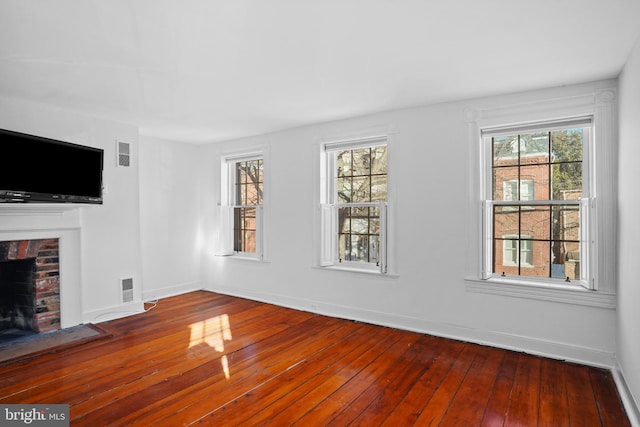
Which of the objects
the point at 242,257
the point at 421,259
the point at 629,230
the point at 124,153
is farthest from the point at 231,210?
the point at 629,230

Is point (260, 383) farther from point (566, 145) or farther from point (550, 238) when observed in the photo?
point (566, 145)

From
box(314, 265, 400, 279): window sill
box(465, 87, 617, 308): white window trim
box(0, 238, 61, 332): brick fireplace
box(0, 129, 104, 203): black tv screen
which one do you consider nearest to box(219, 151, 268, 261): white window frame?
box(314, 265, 400, 279): window sill

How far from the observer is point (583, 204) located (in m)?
3.14

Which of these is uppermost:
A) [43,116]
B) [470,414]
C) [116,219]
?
[43,116]

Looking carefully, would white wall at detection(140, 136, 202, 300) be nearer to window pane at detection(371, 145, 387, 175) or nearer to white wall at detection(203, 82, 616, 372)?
white wall at detection(203, 82, 616, 372)

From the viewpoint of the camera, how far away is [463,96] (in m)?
3.54

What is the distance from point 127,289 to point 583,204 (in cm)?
507

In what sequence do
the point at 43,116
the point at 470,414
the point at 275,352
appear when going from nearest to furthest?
the point at 470,414 < the point at 275,352 < the point at 43,116

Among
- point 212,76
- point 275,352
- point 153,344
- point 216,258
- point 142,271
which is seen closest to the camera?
point 212,76

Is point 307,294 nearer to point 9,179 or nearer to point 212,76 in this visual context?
point 212,76

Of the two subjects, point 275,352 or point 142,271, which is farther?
point 142,271

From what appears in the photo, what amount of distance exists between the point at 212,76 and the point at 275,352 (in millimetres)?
2506

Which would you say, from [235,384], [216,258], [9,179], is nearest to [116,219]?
[9,179]

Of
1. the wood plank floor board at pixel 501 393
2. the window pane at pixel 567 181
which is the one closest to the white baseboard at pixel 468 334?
the wood plank floor board at pixel 501 393
